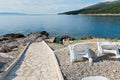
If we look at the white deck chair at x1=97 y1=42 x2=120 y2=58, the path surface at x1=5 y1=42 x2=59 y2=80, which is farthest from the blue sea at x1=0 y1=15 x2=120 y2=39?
the white deck chair at x1=97 y1=42 x2=120 y2=58

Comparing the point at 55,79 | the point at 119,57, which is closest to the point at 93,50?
the point at 119,57

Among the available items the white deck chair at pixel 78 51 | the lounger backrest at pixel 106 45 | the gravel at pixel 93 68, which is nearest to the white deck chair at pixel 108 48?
the lounger backrest at pixel 106 45

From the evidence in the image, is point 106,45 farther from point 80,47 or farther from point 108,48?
point 80,47

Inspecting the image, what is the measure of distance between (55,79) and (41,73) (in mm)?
1147

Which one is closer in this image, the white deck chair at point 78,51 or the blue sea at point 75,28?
the white deck chair at point 78,51

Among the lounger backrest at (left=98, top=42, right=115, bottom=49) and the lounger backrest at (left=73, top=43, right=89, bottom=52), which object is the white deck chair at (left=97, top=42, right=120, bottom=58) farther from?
→ the lounger backrest at (left=73, top=43, right=89, bottom=52)

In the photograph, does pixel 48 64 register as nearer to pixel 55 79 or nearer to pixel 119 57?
pixel 55 79

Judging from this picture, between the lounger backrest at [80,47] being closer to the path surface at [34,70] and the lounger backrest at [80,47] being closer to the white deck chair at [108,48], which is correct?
the white deck chair at [108,48]

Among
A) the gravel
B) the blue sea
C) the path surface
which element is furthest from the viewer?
the blue sea

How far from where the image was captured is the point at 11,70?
420 inches

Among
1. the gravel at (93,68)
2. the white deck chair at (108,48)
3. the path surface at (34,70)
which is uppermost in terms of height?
the white deck chair at (108,48)

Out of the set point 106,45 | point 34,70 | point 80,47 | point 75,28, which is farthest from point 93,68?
point 75,28

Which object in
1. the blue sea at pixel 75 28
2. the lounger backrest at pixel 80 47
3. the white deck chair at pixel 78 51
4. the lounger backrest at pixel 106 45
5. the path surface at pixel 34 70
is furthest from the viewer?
the blue sea at pixel 75 28

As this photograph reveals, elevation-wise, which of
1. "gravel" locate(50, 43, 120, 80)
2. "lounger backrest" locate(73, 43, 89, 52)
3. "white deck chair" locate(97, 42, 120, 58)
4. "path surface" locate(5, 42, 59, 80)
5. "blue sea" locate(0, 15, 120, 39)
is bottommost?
"blue sea" locate(0, 15, 120, 39)
